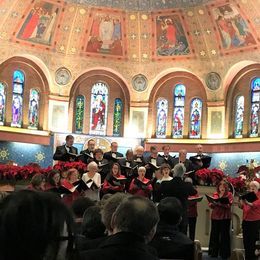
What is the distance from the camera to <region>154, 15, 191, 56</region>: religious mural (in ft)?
73.9

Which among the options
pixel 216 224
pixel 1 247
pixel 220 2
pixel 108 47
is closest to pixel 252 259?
pixel 216 224

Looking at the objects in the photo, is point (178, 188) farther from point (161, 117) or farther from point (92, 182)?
point (161, 117)

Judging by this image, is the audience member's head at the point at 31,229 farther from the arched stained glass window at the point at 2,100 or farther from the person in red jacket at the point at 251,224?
the arched stained glass window at the point at 2,100

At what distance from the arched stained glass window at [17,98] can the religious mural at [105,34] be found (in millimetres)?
3117

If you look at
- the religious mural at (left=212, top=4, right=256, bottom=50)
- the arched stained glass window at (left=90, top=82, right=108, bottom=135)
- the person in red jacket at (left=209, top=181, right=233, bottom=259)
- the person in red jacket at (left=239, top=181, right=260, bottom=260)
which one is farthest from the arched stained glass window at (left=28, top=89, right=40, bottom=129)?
the person in red jacket at (left=239, top=181, right=260, bottom=260)

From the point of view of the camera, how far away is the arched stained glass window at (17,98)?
22.2 m

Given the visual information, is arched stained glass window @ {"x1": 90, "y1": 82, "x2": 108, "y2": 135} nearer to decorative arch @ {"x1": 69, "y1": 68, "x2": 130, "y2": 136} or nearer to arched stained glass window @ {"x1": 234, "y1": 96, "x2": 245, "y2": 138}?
decorative arch @ {"x1": 69, "y1": 68, "x2": 130, "y2": 136}

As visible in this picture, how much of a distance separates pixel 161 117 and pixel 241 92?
3673 millimetres

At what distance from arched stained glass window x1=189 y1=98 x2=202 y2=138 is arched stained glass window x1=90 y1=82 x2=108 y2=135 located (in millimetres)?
3837

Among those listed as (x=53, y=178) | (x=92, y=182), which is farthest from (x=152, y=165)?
(x=53, y=178)

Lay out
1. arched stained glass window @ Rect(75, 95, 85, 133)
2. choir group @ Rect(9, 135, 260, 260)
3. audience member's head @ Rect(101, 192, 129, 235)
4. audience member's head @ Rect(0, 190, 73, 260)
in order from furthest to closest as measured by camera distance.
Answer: arched stained glass window @ Rect(75, 95, 85, 133), choir group @ Rect(9, 135, 260, 260), audience member's head @ Rect(101, 192, 129, 235), audience member's head @ Rect(0, 190, 73, 260)

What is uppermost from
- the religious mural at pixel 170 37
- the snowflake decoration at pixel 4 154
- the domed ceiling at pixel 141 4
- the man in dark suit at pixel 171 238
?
the domed ceiling at pixel 141 4

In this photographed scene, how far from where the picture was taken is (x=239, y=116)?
2264 centimetres

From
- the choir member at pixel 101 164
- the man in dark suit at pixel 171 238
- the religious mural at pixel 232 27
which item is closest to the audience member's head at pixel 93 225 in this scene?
the man in dark suit at pixel 171 238
